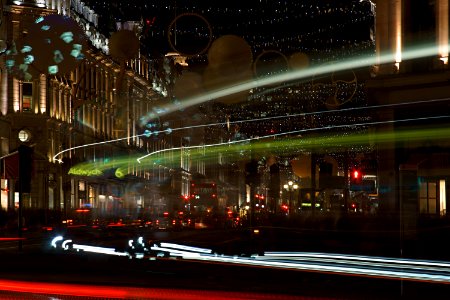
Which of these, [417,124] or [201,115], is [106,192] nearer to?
[201,115]

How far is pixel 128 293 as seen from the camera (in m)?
10.9

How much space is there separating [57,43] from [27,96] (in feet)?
161

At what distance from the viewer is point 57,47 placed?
65.6 feet

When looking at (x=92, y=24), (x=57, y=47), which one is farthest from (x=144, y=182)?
(x=57, y=47)

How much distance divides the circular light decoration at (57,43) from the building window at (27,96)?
48041 mm

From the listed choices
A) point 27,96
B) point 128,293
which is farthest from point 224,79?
point 27,96

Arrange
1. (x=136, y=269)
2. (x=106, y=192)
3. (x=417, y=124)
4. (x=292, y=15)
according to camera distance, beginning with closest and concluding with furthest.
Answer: (x=136, y=269) → (x=292, y=15) → (x=417, y=124) → (x=106, y=192)

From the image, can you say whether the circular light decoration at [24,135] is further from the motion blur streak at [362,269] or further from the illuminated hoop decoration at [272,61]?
the motion blur streak at [362,269]

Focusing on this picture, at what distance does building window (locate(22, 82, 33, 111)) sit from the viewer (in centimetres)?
6725

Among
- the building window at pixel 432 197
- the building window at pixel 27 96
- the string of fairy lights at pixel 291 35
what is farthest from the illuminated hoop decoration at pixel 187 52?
the building window at pixel 27 96

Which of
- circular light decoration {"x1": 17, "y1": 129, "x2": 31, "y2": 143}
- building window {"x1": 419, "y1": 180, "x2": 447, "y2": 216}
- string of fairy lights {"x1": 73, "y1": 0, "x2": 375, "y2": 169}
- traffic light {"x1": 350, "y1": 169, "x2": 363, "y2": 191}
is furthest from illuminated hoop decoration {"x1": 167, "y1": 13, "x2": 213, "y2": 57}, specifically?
circular light decoration {"x1": 17, "y1": 129, "x2": 31, "y2": 143}

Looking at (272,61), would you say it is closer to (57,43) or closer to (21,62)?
(57,43)

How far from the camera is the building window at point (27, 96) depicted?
6725 cm

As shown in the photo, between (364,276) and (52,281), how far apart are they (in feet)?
17.9
